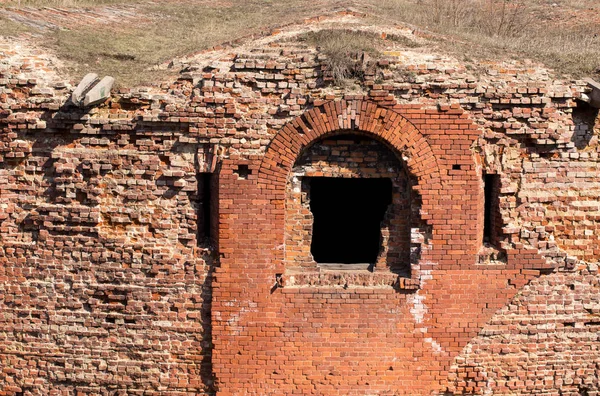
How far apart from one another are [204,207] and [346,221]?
10.7 feet

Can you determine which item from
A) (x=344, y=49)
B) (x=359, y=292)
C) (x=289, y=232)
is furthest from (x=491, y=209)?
(x=344, y=49)

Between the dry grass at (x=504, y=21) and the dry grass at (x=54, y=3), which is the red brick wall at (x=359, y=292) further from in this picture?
the dry grass at (x=54, y=3)

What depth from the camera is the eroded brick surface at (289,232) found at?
246 inches

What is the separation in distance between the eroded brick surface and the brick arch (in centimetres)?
2

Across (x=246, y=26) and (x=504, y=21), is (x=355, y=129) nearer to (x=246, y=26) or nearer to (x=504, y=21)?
(x=246, y=26)

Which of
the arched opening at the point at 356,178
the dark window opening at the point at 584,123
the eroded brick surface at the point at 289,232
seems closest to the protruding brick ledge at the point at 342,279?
the eroded brick surface at the point at 289,232

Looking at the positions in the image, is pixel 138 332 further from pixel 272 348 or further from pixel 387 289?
pixel 387 289

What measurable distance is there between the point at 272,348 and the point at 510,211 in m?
3.15

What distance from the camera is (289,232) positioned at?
255 inches

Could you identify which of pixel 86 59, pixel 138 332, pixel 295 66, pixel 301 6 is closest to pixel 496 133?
pixel 295 66

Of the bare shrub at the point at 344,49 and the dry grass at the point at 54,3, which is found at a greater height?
the dry grass at the point at 54,3

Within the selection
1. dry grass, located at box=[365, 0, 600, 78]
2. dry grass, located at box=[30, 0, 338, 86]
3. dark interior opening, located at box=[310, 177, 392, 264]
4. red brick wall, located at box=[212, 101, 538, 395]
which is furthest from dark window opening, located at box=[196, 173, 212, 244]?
dry grass, located at box=[365, 0, 600, 78]

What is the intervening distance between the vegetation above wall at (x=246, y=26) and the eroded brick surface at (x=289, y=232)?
0.82 meters

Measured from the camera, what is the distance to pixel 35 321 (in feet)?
21.7
